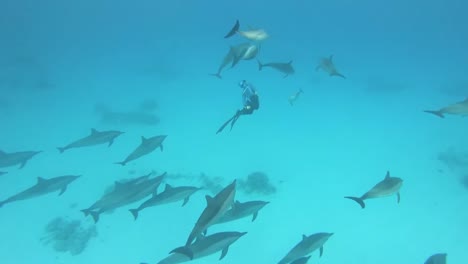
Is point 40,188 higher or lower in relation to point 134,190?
higher

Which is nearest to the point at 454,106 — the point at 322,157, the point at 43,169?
the point at 322,157

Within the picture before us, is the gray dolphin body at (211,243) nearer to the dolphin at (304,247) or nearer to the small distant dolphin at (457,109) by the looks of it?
the dolphin at (304,247)

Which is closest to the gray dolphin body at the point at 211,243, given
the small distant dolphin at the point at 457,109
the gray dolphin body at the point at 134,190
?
the gray dolphin body at the point at 134,190

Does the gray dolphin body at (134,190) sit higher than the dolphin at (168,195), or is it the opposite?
the gray dolphin body at (134,190)

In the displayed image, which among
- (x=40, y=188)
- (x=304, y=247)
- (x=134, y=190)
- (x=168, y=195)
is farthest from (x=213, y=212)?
(x=40, y=188)

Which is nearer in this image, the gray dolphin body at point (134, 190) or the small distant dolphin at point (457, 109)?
the small distant dolphin at point (457, 109)

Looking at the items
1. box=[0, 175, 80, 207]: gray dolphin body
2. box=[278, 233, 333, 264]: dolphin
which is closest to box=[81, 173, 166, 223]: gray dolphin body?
box=[0, 175, 80, 207]: gray dolphin body

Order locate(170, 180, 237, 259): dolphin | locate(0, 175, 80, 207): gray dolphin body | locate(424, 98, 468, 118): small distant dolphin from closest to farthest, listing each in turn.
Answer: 1. locate(170, 180, 237, 259): dolphin
2. locate(424, 98, 468, 118): small distant dolphin
3. locate(0, 175, 80, 207): gray dolphin body

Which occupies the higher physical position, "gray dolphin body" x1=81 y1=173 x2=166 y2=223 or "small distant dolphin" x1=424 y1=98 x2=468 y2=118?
"gray dolphin body" x1=81 y1=173 x2=166 y2=223

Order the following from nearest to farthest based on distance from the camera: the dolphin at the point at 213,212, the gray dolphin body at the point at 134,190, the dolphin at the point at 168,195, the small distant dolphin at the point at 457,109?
the dolphin at the point at 213,212
the small distant dolphin at the point at 457,109
the dolphin at the point at 168,195
the gray dolphin body at the point at 134,190

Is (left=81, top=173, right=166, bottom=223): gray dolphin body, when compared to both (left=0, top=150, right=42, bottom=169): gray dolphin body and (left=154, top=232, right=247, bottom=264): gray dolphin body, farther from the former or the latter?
(left=0, top=150, right=42, bottom=169): gray dolphin body

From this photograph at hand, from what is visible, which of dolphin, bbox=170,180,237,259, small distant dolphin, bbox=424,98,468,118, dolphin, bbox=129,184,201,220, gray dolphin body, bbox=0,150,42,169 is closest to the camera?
dolphin, bbox=170,180,237,259

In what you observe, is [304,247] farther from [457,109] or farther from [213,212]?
[457,109]

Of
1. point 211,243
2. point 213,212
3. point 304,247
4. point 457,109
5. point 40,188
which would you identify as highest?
point 40,188
